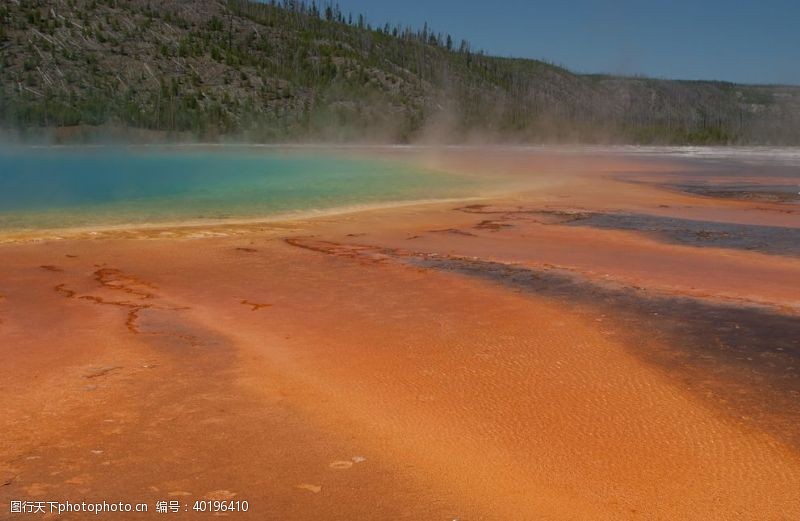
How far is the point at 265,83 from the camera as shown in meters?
75.1

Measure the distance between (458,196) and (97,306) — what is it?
12776mm

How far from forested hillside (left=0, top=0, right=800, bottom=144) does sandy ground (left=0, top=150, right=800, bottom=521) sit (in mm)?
54455

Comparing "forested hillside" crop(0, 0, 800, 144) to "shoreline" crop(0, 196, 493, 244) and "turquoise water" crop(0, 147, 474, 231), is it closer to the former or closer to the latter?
"turquoise water" crop(0, 147, 474, 231)

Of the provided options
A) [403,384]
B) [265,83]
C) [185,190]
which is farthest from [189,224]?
[265,83]

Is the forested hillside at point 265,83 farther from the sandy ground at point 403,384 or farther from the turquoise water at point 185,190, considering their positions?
the sandy ground at point 403,384

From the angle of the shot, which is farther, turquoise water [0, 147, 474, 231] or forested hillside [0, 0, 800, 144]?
forested hillside [0, 0, 800, 144]

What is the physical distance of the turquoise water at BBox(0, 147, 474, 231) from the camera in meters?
14.5

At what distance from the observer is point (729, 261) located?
987 cm

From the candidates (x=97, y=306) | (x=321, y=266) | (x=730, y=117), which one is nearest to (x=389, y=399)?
(x=97, y=306)

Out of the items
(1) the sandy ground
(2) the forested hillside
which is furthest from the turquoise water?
(2) the forested hillside

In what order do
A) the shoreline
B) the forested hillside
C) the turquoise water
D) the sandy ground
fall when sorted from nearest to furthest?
the sandy ground
the shoreline
the turquoise water
the forested hillside

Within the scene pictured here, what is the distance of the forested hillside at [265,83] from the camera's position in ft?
208

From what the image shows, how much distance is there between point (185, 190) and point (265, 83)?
57.5 meters

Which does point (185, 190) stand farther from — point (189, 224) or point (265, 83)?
point (265, 83)
